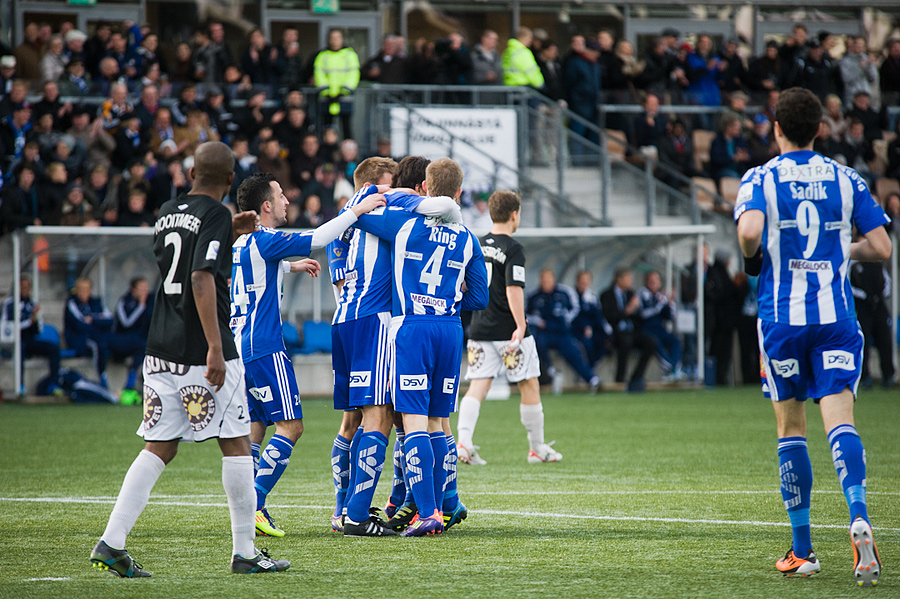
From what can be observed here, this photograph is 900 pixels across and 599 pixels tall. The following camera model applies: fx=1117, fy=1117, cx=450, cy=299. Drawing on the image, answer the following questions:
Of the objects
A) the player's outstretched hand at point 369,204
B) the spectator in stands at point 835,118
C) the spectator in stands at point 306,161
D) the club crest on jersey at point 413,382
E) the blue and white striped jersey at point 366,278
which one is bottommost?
the club crest on jersey at point 413,382

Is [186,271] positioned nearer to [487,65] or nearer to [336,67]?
[336,67]

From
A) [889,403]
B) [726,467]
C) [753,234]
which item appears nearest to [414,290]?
[753,234]

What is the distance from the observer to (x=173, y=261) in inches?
200

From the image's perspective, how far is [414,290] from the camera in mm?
6324

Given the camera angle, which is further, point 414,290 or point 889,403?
point 889,403

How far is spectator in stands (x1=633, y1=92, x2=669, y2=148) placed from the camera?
2128 centimetres

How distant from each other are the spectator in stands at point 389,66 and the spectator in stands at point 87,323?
6.68 m

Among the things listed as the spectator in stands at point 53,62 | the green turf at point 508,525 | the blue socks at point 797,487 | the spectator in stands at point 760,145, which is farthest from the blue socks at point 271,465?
the spectator in stands at point 760,145

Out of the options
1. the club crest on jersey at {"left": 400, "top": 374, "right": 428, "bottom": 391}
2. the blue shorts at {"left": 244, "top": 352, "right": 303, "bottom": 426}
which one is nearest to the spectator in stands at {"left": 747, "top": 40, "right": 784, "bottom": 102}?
the club crest on jersey at {"left": 400, "top": 374, "right": 428, "bottom": 391}

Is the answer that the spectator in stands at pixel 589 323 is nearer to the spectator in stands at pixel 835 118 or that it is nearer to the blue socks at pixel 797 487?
the spectator in stands at pixel 835 118

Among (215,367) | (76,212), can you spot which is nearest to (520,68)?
(76,212)

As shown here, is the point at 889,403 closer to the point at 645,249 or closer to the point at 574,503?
the point at 645,249

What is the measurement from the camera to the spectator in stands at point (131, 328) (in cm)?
1688

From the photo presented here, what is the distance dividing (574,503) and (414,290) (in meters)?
2.12
